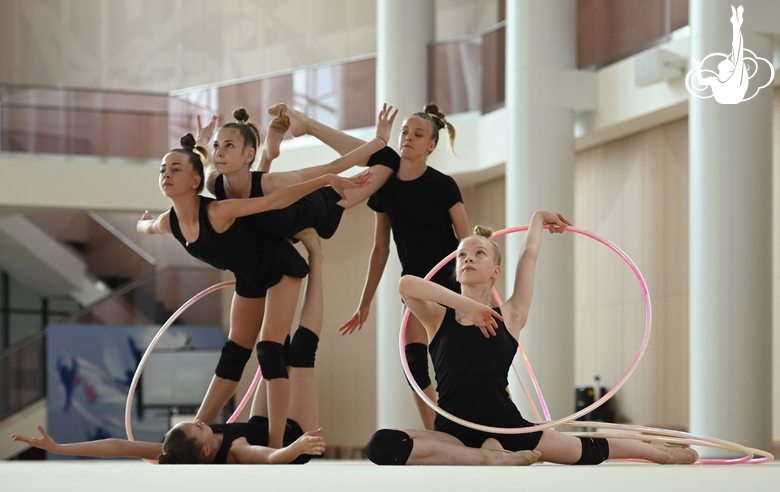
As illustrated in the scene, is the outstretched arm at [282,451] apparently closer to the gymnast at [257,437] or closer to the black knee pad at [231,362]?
the gymnast at [257,437]

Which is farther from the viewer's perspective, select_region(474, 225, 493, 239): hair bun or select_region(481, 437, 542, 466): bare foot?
select_region(474, 225, 493, 239): hair bun

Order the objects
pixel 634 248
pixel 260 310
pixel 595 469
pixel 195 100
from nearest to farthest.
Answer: pixel 595 469
pixel 260 310
pixel 634 248
pixel 195 100

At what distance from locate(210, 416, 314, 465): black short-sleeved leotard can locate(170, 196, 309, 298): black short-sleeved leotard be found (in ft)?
2.14

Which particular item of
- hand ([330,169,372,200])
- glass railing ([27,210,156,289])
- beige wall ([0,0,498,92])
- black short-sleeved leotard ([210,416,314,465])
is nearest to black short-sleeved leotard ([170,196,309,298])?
hand ([330,169,372,200])

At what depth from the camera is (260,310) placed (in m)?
4.79

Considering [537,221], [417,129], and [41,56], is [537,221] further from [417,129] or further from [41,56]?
[41,56]

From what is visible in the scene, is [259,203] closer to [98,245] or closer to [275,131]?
[275,131]

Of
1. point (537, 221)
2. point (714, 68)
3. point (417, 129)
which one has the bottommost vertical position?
point (537, 221)

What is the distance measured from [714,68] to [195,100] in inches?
286

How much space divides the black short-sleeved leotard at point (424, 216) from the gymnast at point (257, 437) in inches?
18.5

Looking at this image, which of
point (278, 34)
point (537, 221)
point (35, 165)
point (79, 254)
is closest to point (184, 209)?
point (537, 221)

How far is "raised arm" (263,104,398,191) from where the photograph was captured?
4.56 metres

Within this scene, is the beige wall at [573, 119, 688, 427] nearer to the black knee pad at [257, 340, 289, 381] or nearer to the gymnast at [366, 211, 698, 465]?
the gymnast at [366, 211, 698, 465]

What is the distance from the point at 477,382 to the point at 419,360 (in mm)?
1184
